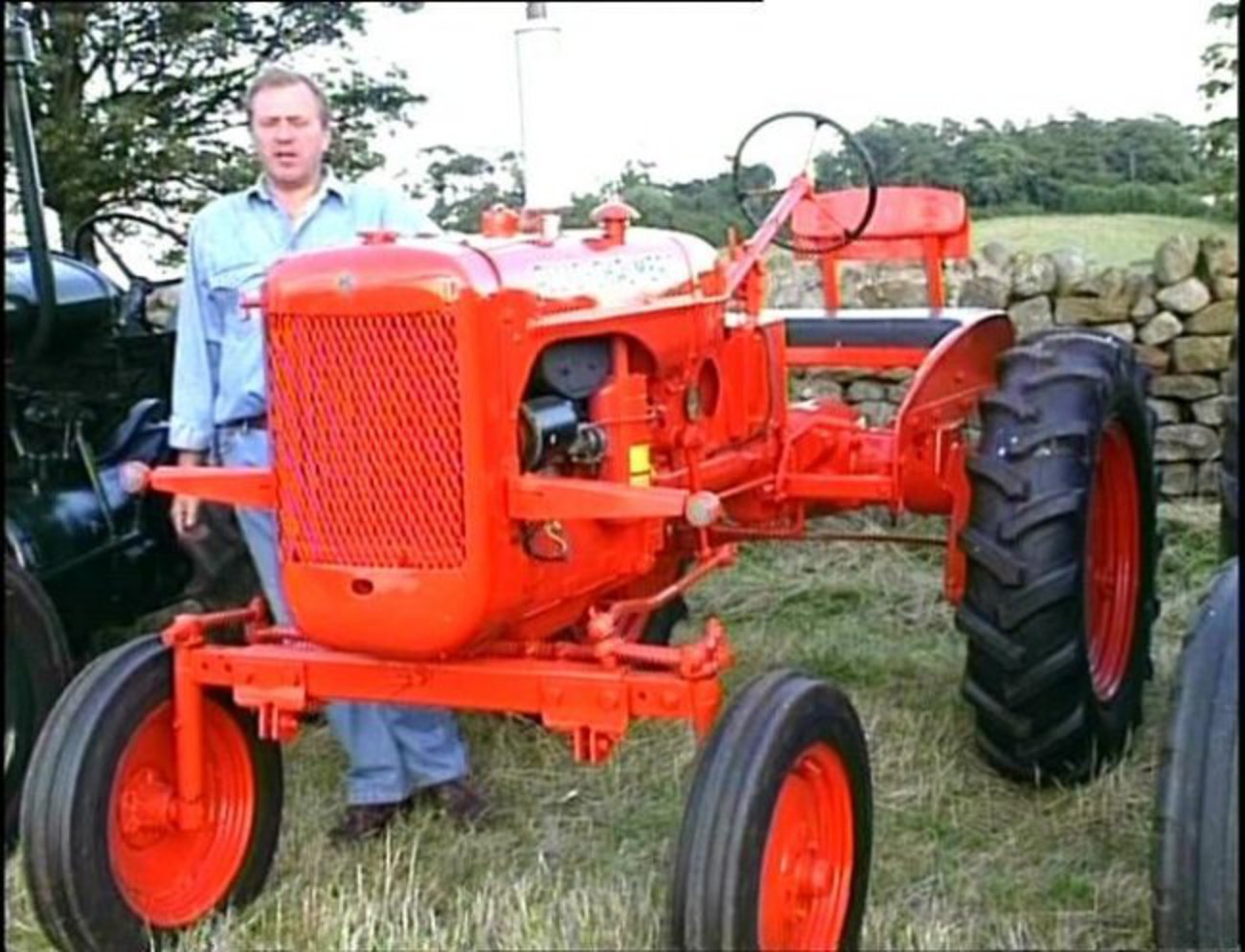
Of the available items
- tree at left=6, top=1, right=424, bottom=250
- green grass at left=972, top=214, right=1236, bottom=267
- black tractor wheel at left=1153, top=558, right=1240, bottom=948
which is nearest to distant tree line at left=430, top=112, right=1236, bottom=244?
green grass at left=972, top=214, right=1236, bottom=267

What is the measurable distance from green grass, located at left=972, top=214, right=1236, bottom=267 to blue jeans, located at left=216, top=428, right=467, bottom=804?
3.48m

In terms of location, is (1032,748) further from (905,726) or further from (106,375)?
(106,375)

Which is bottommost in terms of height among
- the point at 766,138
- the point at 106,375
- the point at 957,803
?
the point at 957,803

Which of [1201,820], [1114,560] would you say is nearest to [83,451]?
[1114,560]

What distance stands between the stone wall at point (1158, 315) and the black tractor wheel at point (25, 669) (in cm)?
323

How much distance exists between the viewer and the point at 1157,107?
23.4 feet

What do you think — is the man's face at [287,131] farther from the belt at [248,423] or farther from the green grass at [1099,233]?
the green grass at [1099,233]

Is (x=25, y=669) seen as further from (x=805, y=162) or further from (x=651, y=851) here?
(x=805, y=162)

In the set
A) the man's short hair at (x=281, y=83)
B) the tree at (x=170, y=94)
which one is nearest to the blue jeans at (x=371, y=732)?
the man's short hair at (x=281, y=83)

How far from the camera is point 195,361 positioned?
3.65m

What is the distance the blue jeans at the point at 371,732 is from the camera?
3648mm

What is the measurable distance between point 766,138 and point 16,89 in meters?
1.60

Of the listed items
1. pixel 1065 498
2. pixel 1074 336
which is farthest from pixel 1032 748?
pixel 1074 336

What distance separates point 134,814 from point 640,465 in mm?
1013
